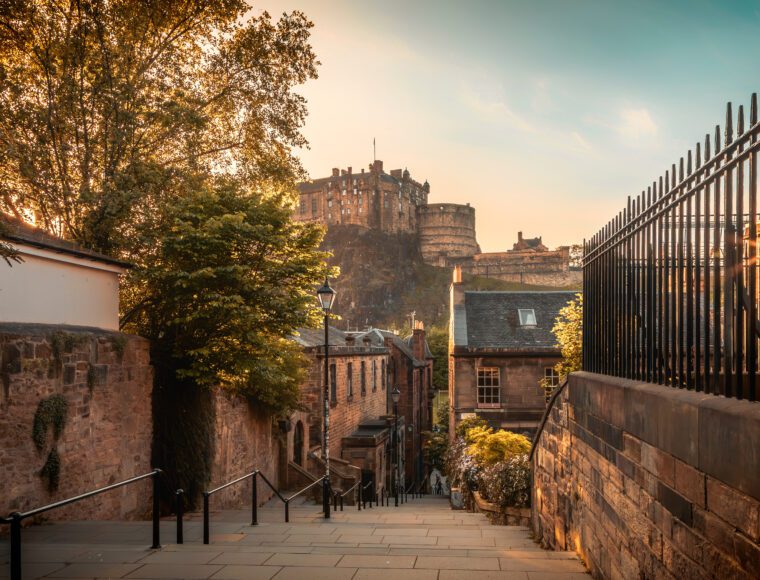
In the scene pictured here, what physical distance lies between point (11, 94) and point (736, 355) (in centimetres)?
1458

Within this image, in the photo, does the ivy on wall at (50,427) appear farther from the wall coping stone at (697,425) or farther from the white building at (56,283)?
the wall coping stone at (697,425)

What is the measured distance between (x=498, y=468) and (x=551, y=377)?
529 inches

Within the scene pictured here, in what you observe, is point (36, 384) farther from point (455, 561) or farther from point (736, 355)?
point (736, 355)

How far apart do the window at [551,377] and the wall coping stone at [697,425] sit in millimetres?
20473

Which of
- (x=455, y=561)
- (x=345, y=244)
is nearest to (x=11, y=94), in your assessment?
(x=455, y=561)

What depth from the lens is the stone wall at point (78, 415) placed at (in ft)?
30.9

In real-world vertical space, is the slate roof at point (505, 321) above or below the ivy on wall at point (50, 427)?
above

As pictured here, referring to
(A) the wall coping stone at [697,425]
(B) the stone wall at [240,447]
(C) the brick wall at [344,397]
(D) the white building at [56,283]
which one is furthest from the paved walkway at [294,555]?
(C) the brick wall at [344,397]

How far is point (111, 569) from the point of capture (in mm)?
5879

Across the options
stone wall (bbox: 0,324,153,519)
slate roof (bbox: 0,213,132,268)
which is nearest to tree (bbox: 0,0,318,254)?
slate roof (bbox: 0,213,132,268)

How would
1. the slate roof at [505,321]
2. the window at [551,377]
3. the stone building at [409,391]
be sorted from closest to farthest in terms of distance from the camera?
1. the window at [551,377]
2. the slate roof at [505,321]
3. the stone building at [409,391]

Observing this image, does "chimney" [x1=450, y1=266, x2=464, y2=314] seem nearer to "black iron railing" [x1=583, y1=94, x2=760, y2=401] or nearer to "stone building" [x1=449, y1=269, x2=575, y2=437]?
"stone building" [x1=449, y1=269, x2=575, y2=437]

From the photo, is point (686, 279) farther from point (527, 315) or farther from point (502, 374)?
point (527, 315)

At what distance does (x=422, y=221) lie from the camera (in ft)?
391
